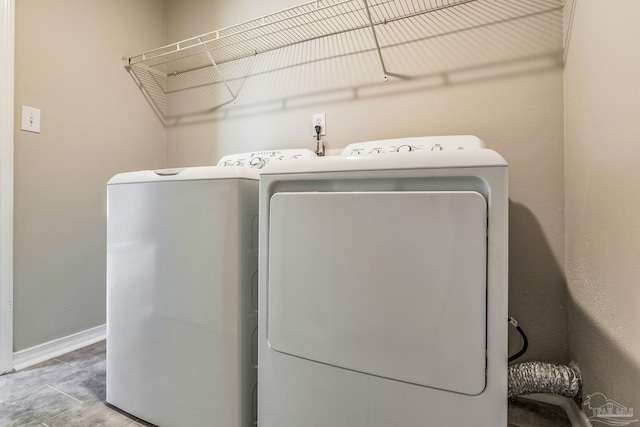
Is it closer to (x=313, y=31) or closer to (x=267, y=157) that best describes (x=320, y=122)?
(x=267, y=157)

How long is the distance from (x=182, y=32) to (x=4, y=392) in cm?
216

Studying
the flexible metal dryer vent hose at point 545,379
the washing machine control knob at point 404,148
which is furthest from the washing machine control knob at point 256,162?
the flexible metal dryer vent hose at point 545,379

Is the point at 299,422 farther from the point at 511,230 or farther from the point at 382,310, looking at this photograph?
the point at 511,230

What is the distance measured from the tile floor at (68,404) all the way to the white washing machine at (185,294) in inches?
3.7

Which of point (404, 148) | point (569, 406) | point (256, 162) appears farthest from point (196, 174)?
point (569, 406)

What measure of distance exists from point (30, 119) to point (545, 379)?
245cm

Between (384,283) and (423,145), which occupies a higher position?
(423,145)

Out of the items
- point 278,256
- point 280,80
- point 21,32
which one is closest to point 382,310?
point 278,256

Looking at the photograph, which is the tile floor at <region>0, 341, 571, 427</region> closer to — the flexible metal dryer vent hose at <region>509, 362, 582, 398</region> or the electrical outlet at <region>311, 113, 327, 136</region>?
the flexible metal dryer vent hose at <region>509, 362, 582, 398</region>

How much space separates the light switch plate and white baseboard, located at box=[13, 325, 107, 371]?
106 centimetres

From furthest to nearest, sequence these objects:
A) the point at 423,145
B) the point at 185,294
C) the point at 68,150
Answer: the point at 68,150 < the point at 423,145 < the point at 185,294

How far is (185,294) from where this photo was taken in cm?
91

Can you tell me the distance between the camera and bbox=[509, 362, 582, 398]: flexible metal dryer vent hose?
974 mm

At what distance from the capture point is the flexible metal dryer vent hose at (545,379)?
38.3 inches
